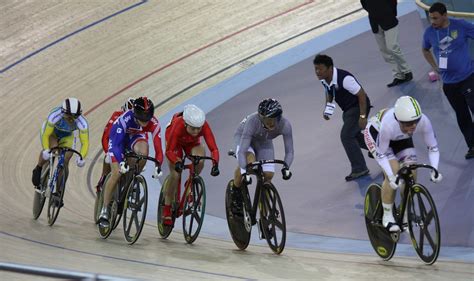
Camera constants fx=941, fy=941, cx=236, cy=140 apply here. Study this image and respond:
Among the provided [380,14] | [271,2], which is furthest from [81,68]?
[380,14]

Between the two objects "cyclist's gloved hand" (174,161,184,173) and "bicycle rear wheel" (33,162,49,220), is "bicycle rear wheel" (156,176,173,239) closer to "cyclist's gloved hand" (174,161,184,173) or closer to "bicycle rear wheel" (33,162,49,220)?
"cyclist's gloved hand" (174,161,184,173)

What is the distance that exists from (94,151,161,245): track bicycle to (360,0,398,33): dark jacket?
3075mm

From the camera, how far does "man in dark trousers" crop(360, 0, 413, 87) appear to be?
29.7 ft

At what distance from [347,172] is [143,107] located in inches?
82.5

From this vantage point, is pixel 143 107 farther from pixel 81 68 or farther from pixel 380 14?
pixel 81 68

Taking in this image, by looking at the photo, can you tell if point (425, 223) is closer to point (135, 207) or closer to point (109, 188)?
point (135, 207)

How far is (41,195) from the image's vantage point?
26.3 feet

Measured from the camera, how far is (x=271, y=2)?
12570 mm

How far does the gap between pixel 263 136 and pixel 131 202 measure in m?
1.20

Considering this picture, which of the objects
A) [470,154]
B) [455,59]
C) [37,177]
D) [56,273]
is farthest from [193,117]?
[56,273]

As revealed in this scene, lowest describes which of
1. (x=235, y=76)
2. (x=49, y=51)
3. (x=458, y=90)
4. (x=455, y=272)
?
(x=455, y=272)

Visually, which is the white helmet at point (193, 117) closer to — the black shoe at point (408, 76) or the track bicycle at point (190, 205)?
the track bicycle at point (190, 205)

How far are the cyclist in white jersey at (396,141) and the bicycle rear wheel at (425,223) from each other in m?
0.10

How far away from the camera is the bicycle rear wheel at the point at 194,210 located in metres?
6.80
